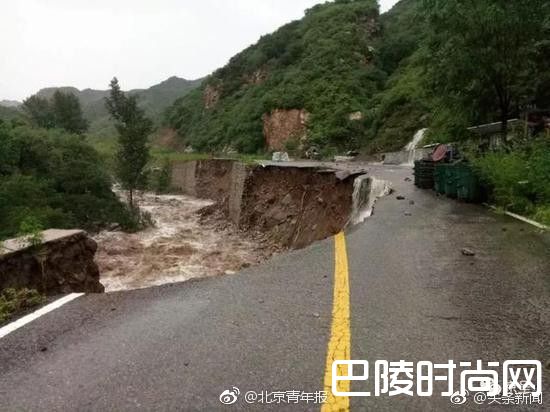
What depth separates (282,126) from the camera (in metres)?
63.7

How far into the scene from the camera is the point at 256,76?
85500 millimetres

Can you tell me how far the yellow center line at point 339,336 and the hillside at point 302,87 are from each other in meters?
46.0

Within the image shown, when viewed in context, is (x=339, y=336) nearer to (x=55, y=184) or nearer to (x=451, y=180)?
(x=451, y=180)

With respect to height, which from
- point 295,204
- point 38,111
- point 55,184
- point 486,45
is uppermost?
point 38,111

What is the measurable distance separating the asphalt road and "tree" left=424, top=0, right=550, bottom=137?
8972 millimetres

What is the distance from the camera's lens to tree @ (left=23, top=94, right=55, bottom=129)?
9838 centimetres

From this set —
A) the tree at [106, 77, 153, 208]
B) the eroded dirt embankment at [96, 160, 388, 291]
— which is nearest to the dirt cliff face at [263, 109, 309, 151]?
the tree at [106, 77, 153, 208]

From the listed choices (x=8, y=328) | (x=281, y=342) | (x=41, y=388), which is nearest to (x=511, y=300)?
(x=281, y=342)

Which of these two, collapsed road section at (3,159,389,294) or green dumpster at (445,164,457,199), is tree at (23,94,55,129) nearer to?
collapsed road section at (3,159,389,294)

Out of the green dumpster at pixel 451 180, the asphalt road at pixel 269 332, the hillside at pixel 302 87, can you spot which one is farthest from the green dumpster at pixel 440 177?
the hillside at pixel 302 87

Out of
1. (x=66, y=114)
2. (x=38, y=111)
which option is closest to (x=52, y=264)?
(x=66, y=114)

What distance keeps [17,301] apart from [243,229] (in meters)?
23.9

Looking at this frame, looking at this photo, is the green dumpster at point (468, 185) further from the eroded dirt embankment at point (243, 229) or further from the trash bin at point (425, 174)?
the trash bin at point (425, 174)

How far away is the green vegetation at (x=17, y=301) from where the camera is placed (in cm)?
486
